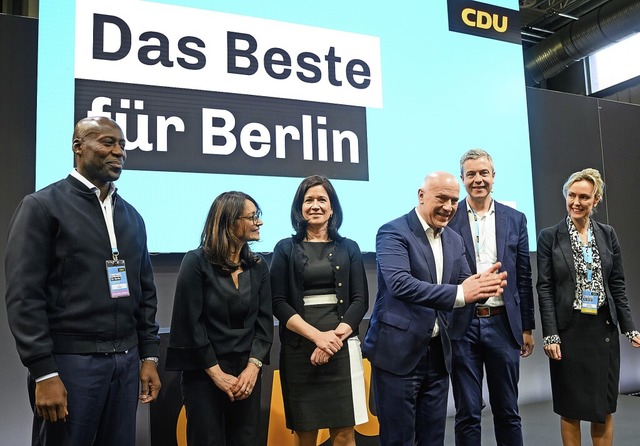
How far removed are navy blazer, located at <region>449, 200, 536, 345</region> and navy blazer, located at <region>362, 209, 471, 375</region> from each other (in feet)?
1.02

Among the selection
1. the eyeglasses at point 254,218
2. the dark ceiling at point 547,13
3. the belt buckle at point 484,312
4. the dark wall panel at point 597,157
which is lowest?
the belt buckle at point 484,312

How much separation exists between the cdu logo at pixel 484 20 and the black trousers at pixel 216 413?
331 centimetres

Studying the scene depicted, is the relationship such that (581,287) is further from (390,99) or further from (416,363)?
(390,99)

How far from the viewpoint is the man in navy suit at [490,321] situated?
2393 mm

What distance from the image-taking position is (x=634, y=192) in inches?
206

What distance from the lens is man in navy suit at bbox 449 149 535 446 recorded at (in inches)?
94.2

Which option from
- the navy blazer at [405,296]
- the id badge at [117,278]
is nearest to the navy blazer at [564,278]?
the navy blazer at [405,296]

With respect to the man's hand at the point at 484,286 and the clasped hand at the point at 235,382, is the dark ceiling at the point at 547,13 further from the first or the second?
the clasped hand at the point at 235,382

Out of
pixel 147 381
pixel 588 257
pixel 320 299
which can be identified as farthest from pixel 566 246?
pixel 147 381

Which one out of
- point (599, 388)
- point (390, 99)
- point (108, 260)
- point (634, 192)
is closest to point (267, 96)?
point (390, 99)

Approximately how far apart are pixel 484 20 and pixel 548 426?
312 centimetres

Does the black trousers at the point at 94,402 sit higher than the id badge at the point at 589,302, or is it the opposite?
the id badge at the point at 589,302

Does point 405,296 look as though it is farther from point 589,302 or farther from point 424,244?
point 589,302

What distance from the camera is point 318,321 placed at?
2271 millimetres
